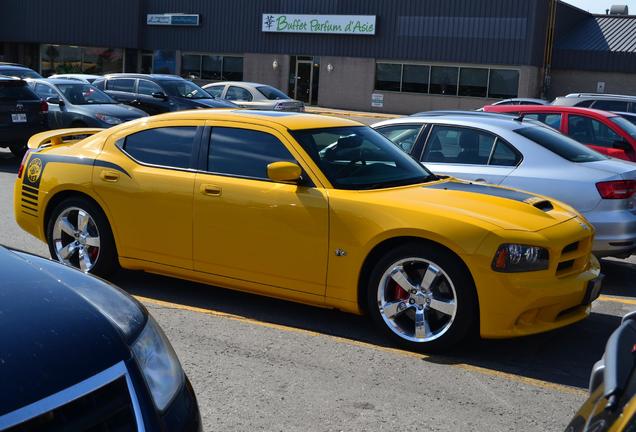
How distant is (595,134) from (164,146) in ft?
21.8

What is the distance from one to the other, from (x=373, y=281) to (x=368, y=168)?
3.48 feet

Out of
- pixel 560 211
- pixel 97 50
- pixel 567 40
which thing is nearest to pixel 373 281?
pixel 560 211

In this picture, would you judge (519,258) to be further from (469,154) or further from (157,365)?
(469,154)

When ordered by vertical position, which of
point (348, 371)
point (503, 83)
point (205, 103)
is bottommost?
point (348, 371)

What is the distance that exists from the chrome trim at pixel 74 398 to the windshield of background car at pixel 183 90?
18339mm

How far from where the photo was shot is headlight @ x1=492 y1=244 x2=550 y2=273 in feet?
16.6

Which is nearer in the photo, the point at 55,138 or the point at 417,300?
the point at 417,300

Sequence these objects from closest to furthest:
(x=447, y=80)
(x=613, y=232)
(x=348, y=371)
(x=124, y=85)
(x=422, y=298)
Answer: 1. (x=348, y=371)
2. (x=422, y=298)
3. (x=613, y=232)
4. (x=124, y=85)
5. (x=447, y=80)

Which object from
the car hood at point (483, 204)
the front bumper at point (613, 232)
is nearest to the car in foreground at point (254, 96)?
the front bumper at point (613, 232)

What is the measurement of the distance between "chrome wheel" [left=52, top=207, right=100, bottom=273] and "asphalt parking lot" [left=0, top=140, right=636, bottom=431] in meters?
0.51

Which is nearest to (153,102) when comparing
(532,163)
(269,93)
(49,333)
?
(269,93)

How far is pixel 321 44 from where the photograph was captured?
4031cm

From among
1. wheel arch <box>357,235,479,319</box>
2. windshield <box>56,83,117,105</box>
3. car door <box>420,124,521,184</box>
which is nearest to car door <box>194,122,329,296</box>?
wheel arch <box>357,235,479,319</box>

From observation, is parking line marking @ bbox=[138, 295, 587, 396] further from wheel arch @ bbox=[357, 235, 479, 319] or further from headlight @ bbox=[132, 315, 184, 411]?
headlight @ bbox=[132, 315, 184, 411]
